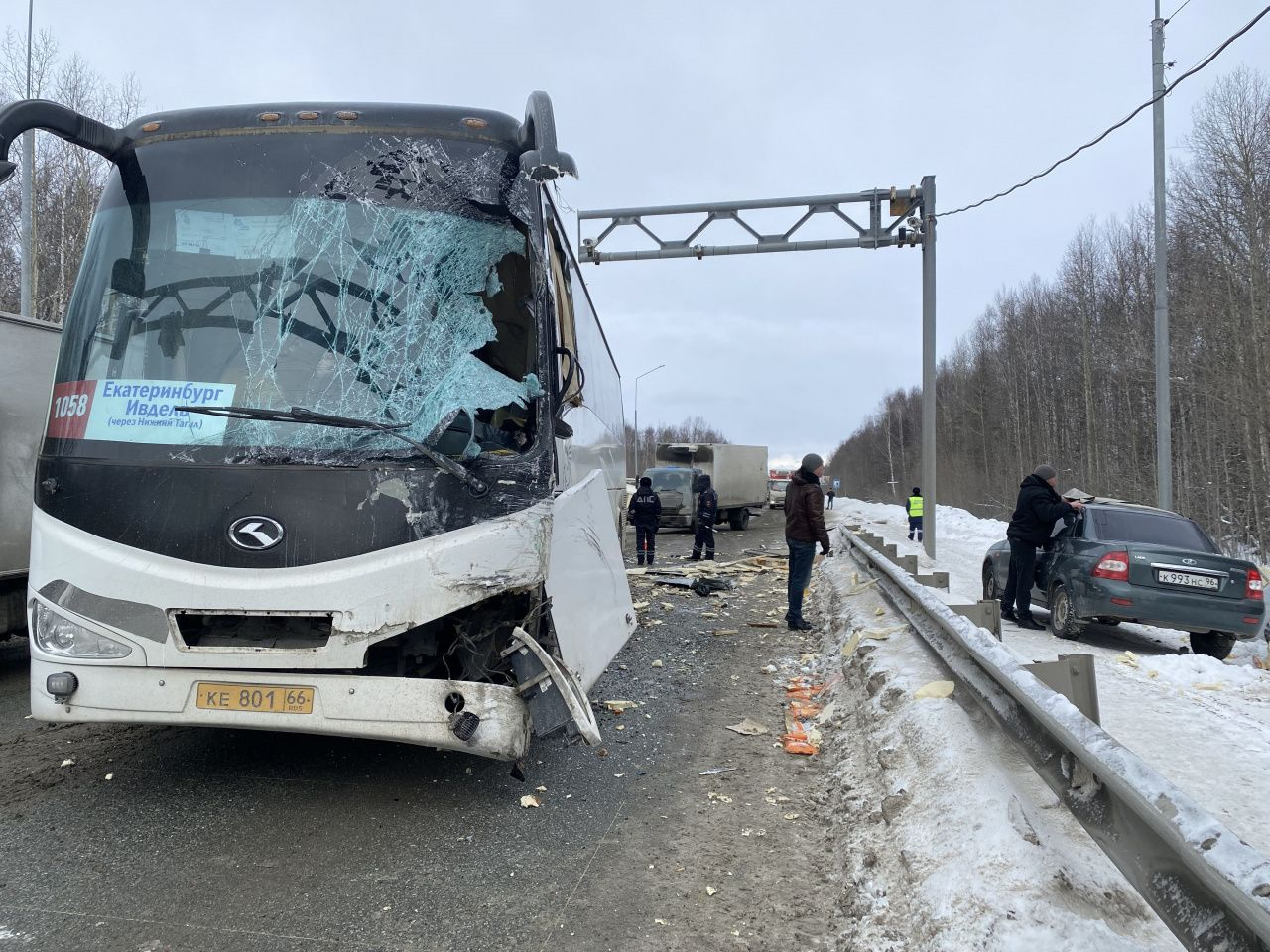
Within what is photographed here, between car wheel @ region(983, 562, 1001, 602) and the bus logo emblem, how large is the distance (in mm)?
Result: 10117

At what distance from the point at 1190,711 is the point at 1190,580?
3.51m

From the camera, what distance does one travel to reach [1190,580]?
864 centimetres

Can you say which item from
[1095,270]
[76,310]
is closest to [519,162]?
[76,310]

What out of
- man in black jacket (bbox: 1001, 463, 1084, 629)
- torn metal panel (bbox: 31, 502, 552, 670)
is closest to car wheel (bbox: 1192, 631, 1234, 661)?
man in black jacket (bbox: 1001, 463, 1084, 629)

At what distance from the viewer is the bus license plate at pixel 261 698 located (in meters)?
3.58

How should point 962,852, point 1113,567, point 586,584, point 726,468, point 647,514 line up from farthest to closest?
1. point 726,468
2. point 647,514
3. point 1113,567
4. point 586,584
5. point 962,852

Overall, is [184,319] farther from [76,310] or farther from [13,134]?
[13,134]

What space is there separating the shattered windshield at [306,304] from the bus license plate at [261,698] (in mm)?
1007

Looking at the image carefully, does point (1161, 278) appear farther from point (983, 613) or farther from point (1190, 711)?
point (983, 613)

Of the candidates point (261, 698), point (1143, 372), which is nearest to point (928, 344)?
point (261, 698)

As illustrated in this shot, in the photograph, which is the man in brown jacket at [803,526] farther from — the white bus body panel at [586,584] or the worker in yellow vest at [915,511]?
the worker in yellow vest at [915,511]

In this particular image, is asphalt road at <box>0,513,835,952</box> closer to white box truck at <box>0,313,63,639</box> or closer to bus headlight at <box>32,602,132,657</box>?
bus headlight at <box>32,602,132,657</box>

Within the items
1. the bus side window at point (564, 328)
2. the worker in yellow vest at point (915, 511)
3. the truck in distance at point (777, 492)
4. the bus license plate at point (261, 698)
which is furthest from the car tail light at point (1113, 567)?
the truck in distance at point (777, 492)

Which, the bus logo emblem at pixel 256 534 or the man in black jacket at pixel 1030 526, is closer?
the bus logo emblem at pixel 256 534
